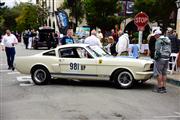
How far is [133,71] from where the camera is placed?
13.6 m

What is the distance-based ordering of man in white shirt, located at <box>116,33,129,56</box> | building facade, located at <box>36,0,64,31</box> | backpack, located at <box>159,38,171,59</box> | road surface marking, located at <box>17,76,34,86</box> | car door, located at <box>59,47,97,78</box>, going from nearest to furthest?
backpack, located at <box>159,38,171,59</box>
car door, located at <box>59,47,97,78</box>
road surface marking, located at <box>17,76,34,86</box>
man in white shirt, located at <box>116,33,129,56</box>
building facade, located at <box>36,0,64,31</box>

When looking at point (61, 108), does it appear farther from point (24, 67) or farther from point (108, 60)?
point (24, 67)

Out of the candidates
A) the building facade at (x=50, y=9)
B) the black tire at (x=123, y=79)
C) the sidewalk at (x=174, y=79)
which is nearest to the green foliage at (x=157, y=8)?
the sidewalk at (x=174, y=79)

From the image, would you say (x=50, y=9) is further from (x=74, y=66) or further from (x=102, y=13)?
(x=74, y=66)

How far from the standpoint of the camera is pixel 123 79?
13797 millimetres

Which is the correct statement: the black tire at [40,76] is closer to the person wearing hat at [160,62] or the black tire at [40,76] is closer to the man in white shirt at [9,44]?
the person wearing hat at [160,62]

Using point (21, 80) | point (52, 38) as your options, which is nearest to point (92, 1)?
point (52, 38)

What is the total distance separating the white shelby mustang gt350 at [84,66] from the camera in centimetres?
1367

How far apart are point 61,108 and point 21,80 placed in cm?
596

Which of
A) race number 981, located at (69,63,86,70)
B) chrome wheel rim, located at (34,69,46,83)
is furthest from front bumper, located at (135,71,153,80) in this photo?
chrome wheel rim, located at (34,69,46,83)

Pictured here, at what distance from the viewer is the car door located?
46.3 ft

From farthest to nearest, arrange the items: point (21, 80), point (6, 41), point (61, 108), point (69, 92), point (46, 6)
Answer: point (46, 6), point (6, 41), point (21, 80), point (69, 92), point (61, 108)

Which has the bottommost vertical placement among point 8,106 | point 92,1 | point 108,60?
point 8,106

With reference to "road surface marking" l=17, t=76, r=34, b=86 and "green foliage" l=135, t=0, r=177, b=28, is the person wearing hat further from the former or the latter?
"green foliage" l=135, t=0, r=177, b=28
